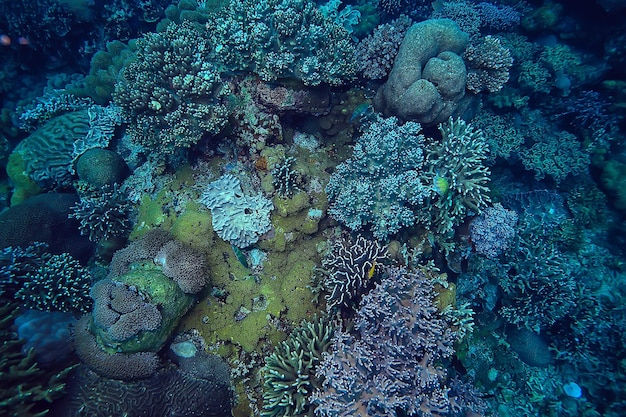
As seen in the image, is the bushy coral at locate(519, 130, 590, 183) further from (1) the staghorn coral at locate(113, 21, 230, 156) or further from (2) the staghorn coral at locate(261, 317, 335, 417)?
(1) the staghorn coral at locate(113, 21, 230, 156)

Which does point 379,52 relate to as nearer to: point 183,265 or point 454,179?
point 454,179

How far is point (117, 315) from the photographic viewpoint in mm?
3926

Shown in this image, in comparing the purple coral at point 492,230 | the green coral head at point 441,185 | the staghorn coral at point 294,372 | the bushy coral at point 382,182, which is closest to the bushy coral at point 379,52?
the bushy coral at point 382,182

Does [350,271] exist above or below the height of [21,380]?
below

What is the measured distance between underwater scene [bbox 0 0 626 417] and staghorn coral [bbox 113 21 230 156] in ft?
0.11

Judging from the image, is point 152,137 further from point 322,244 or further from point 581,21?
point 581,21

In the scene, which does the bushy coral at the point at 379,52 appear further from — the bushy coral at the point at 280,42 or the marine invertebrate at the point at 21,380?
the marine invertebrate at the point at 21,380

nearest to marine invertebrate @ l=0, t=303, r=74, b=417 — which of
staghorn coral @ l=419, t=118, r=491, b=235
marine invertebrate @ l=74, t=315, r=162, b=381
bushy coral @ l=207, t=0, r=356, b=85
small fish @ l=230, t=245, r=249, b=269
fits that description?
marine invertebrate @ l=74, t=315, r=162, b=381

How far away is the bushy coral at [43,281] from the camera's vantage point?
14.8ft

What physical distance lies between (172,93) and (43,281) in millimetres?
3159

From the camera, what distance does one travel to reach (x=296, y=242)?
497 centimetres

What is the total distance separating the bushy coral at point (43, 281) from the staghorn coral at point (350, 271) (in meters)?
3.49

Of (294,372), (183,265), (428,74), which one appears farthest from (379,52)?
(294,372)

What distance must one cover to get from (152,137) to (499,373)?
23.6 ft
